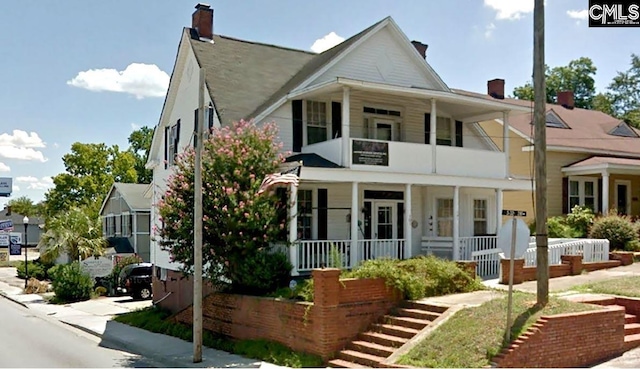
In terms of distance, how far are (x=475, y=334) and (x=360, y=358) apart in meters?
2.44

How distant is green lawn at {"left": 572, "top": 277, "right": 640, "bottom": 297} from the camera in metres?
15.2

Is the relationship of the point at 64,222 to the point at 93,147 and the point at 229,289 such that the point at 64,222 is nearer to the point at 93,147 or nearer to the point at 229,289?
the point at 229,289

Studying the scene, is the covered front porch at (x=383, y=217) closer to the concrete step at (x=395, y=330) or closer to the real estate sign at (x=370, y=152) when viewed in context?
the real estate sign at (x=370, y=152)

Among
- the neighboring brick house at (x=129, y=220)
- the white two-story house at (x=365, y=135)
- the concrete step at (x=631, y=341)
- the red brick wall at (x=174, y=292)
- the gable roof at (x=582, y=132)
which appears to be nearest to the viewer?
the concrete step at (x=631, y=341)

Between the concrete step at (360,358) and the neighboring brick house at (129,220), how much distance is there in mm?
24841

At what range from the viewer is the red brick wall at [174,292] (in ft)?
71.7

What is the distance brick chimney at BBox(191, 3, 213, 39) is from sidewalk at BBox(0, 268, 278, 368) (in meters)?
10.6

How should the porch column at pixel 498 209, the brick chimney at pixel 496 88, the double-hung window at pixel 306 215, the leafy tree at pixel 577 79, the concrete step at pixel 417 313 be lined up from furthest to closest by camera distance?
the leafy tree at pixel 577 79
the brick chimney at pixel 496 88
the porch column at pixel 498 209
the double-hung window at pixel 306 215
the concrete step at pixel 417 313

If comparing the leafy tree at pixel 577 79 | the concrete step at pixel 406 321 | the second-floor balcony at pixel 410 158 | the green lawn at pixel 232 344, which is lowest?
the green lawn at pixel 232 344

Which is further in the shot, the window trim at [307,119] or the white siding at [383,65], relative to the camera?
the white siding at [383,65]

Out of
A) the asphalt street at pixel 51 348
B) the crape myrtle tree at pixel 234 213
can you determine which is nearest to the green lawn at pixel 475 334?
the crape myrtle tree at pixel 234 213

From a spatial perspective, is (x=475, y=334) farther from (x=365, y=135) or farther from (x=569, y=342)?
(x=365, y=135)

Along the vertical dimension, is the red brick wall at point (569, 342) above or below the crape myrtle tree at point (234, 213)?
below

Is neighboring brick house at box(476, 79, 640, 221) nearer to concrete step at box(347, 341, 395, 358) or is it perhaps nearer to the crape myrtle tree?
the crape myrtle tree
